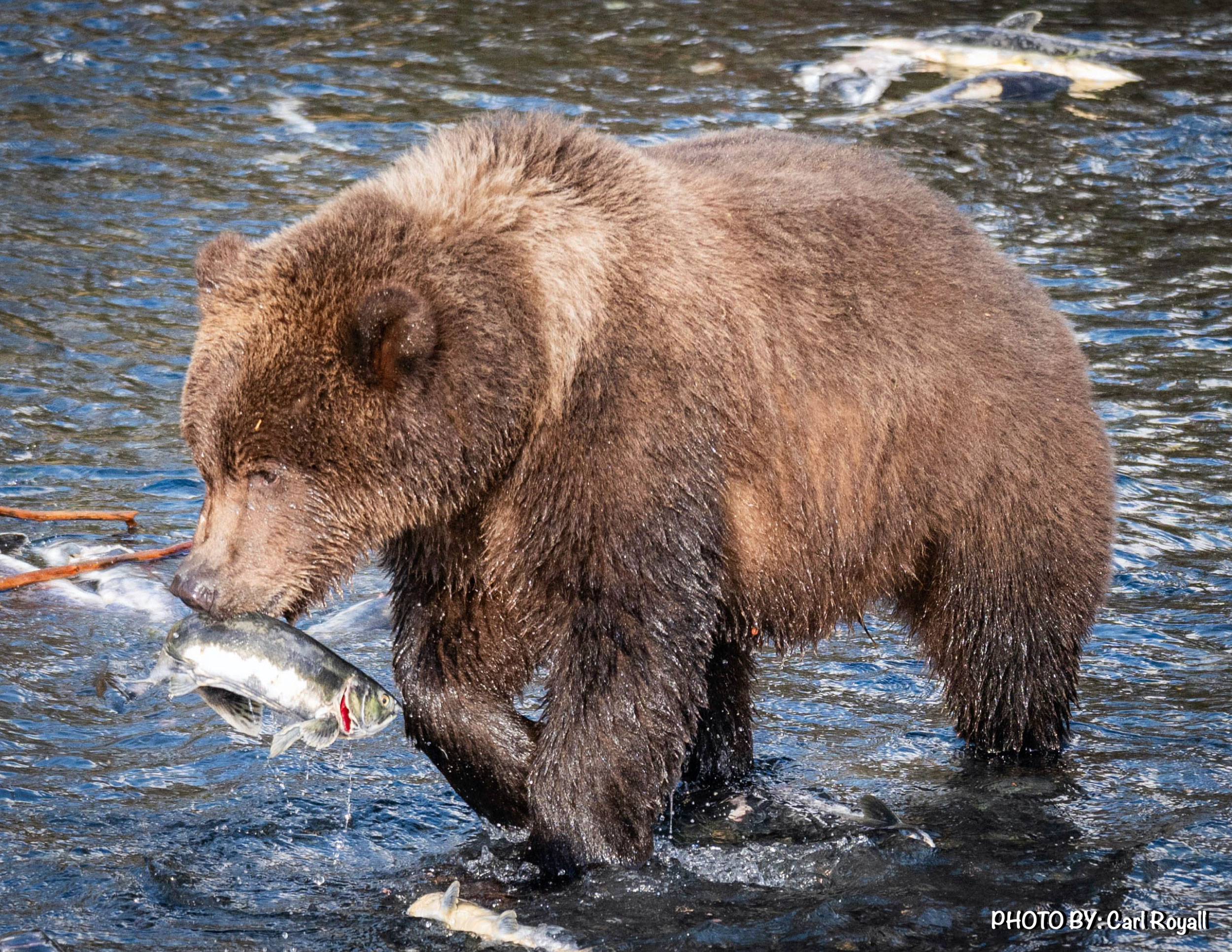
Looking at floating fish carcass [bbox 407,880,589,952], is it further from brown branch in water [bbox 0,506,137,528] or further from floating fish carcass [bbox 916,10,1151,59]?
floating fish carcass [bbox 916,10,1151,59]

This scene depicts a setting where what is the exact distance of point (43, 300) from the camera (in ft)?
35.7

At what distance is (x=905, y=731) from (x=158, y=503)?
13.9 ft

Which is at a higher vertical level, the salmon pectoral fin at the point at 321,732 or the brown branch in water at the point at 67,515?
the salmon pectoral fin at the point at 321,732

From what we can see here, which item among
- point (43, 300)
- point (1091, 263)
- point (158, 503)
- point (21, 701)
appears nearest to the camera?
point (21, 701)

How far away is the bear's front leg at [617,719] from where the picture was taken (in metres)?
4.97

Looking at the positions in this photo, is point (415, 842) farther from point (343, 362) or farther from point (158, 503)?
point (158, 503)

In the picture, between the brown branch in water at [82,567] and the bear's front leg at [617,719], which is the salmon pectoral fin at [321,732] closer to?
the bear's front leg at [617,719]

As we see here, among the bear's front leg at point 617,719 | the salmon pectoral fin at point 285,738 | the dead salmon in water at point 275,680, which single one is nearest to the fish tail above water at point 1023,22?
the bear's front leg at point 617,719

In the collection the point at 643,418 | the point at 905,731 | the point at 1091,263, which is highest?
the point at 643,418

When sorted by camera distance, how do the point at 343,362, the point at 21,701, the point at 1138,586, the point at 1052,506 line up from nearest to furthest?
1. the point at 343,362
2. the point at 1052,506
3. the point at 21,701
4. the point at 1138,586

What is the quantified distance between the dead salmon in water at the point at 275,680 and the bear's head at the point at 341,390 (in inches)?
4.2

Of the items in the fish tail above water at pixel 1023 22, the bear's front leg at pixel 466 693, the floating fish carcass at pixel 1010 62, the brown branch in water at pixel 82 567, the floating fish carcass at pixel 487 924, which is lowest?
the brown branch in water at pixel 82 567

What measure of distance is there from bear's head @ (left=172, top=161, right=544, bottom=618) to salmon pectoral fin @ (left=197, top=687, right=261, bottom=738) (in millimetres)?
494

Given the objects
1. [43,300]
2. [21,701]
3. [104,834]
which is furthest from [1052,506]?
[43,300]
